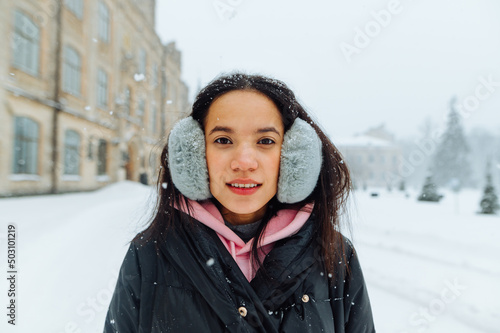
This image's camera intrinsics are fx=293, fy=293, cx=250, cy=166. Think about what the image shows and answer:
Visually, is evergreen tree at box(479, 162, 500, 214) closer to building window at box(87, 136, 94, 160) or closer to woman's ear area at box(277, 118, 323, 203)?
Answer: woman's ear area at box(277, 118, 323, 203)

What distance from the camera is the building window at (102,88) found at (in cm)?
1445

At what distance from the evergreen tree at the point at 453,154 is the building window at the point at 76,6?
140 ft

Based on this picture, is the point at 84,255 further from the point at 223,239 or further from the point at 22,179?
the point at 22,179

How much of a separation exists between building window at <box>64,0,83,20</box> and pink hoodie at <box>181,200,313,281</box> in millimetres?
14228

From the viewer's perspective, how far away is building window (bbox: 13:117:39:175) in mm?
9211

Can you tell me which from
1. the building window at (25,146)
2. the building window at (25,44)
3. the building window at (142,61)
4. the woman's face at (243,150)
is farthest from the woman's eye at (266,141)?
the building window at (142,61)

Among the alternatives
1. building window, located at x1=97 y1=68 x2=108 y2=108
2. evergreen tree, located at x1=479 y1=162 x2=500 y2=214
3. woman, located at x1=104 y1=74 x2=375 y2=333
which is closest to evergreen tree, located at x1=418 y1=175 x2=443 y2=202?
evergreen tree, located at x1=479 y1=162 x2=500 y2=214

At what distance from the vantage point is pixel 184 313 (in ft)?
3.83

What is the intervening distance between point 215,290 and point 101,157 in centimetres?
1624

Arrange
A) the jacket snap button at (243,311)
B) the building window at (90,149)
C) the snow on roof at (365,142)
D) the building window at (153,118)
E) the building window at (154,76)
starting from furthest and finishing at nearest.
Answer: the snow on roof at (365,142), the building window at (154,76), the building window at (153,118), the building window at (90,149), the jacket snap button at (243,311)

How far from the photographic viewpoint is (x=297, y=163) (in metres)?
1.31

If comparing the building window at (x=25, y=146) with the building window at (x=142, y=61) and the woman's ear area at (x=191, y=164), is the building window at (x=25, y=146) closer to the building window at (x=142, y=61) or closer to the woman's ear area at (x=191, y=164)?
the building window at (x=142, y=61)

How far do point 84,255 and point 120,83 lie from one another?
14.4m

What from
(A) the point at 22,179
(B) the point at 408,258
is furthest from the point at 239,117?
(A) the point at 22,179
